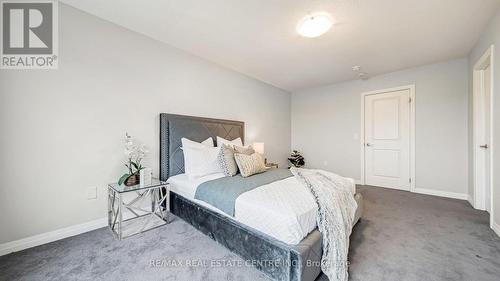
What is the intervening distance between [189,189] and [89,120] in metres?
1.35

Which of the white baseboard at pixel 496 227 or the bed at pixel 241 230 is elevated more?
the bed at pixel 241 230

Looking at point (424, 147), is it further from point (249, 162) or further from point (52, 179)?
point (52, 179)

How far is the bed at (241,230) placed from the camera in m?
1.29

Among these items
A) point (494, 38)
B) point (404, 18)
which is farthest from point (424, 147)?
point (404, 18)

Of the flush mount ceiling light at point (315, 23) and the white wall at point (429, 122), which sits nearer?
the flush mount ceiling light at point (315, 23)

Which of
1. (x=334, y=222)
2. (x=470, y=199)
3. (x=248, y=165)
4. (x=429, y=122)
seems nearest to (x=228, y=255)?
(x=334, y=222)

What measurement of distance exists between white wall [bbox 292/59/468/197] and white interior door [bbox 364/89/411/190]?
0.55ft

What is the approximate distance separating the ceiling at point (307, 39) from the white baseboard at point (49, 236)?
237 centimetres

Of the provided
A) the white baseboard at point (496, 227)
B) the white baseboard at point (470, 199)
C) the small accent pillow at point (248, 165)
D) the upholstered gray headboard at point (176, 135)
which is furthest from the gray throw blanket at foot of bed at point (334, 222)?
the white baseboard at point (470, 199)

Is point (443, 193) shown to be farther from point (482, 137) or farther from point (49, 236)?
point (49, 236)

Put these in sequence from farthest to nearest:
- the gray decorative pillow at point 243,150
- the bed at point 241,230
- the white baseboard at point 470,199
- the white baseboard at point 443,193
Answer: the white baseboard at point 443,193 → the white baseboard at point 470,199 → the gray decorative pillow at point 243,150 → the bed at point 241,230

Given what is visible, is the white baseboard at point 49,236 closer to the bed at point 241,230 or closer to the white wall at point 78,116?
the white wall at point 78,116

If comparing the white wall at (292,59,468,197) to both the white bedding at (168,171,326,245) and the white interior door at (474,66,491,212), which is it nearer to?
the white interior door at (474,66,491,212)

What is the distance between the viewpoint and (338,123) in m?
4.65
